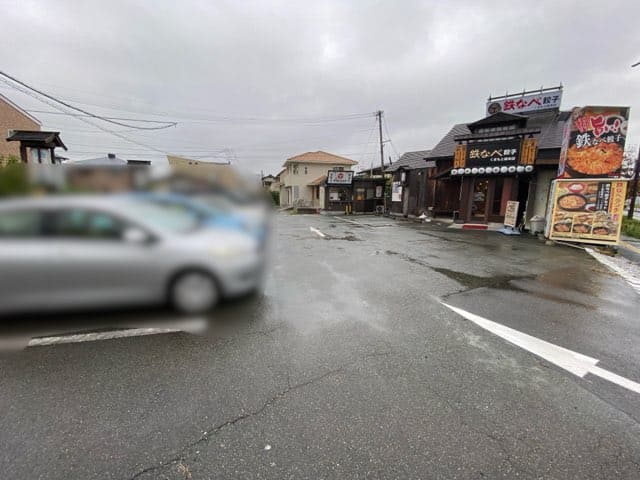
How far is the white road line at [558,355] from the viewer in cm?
379

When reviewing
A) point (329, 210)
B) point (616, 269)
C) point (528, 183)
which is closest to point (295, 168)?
point (329, 210)

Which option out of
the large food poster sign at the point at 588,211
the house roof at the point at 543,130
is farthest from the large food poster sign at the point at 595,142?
the house roof at the point at 543,130

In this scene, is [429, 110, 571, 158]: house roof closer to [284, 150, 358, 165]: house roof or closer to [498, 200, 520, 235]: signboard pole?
[498, 200, 520, 235]: signboard pole

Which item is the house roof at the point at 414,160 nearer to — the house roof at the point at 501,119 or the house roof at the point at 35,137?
the house roof at the point at 501,119

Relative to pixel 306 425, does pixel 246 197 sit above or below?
above

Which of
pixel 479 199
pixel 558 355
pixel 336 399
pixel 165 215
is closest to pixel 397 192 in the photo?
pixel 479 199

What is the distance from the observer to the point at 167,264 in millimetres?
489

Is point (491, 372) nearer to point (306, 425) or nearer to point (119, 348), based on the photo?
point (306, 425)

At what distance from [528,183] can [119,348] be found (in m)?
19.1

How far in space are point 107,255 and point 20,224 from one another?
0.41 ft

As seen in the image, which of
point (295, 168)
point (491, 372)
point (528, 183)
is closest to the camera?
point (491, 372)

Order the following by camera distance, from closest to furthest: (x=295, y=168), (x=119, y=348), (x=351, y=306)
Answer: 1. (x=119, y=348)
2. (x=351, y=306)
3. (x=295, y=168)

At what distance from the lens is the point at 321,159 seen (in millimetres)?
35406

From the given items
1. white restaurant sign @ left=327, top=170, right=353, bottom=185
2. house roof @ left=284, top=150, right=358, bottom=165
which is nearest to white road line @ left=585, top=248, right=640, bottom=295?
white restaurant sign @ left=327, top=170, right=353, bottom=185
